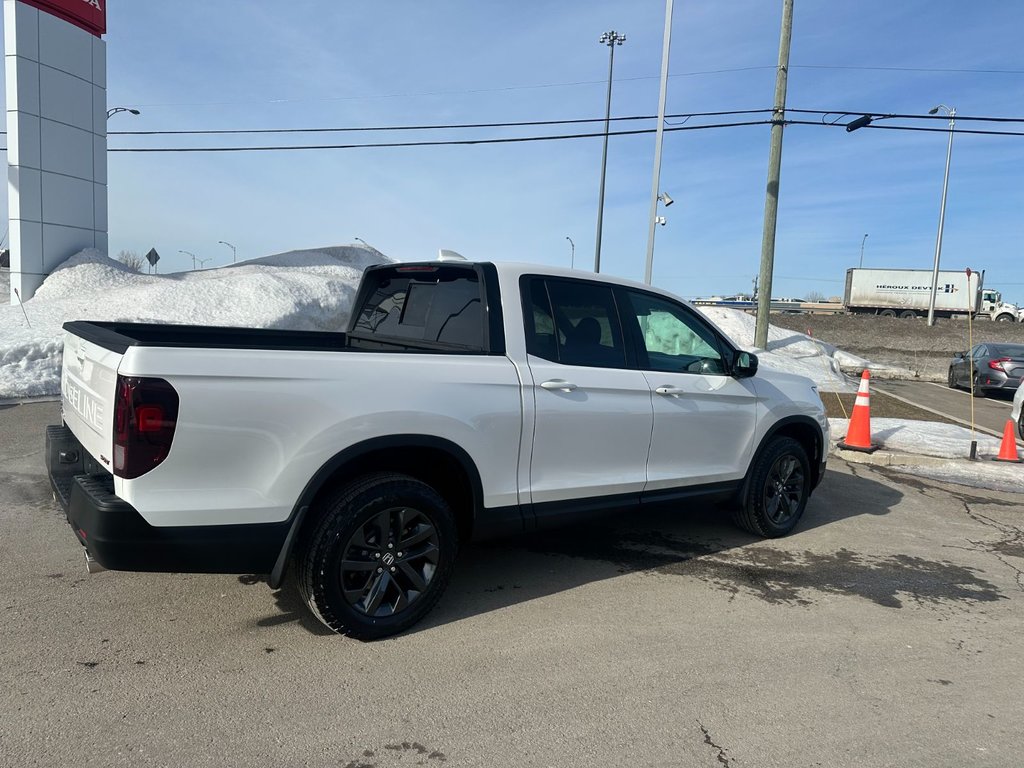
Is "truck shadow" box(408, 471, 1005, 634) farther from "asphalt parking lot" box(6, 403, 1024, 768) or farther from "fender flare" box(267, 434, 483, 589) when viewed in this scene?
"fender flare" box(267, 434, 483, 589)

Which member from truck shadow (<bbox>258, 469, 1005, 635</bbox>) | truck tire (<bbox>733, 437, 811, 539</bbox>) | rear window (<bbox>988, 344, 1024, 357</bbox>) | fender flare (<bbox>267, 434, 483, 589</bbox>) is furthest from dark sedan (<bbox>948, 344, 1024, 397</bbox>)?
fender flare (<bbox>267, 434, 483, 589</bbox>)

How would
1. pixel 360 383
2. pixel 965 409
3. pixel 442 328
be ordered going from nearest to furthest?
pixel 360 383
pixel 442 328
pixel 965 409

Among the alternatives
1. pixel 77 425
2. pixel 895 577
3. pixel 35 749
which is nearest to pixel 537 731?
pixel 35 749

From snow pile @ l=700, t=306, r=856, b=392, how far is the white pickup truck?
12.7 m

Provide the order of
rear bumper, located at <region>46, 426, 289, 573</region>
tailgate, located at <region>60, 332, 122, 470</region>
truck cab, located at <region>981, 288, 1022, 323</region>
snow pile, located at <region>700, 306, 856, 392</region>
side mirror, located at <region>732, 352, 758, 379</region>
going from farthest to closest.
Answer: truck cab, located at <region>981, 288, 1022, 323</region> → snow pile, located at <region>700, 306, 856, 392</region> → side mirror, located at <region>732, 352, 758, 379</region> → tailgate, located at <region>60, 332, 122, 470</region> → rear bumper, located at <region>46, 426, 289, 573</region>

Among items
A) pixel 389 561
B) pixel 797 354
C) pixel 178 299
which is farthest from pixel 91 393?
pixel 797 354

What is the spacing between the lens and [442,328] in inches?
163

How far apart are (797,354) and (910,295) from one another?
35.5m

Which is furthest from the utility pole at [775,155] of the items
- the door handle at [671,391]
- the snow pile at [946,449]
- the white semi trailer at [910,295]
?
the white semi trailer at [910,295]

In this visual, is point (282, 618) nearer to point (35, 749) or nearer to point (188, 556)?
point (188, 556)

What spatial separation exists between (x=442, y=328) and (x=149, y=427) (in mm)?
1755

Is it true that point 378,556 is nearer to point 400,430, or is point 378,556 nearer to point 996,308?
point 400,430

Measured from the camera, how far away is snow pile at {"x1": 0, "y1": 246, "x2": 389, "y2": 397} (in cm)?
1458

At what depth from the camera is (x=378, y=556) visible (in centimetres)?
340
